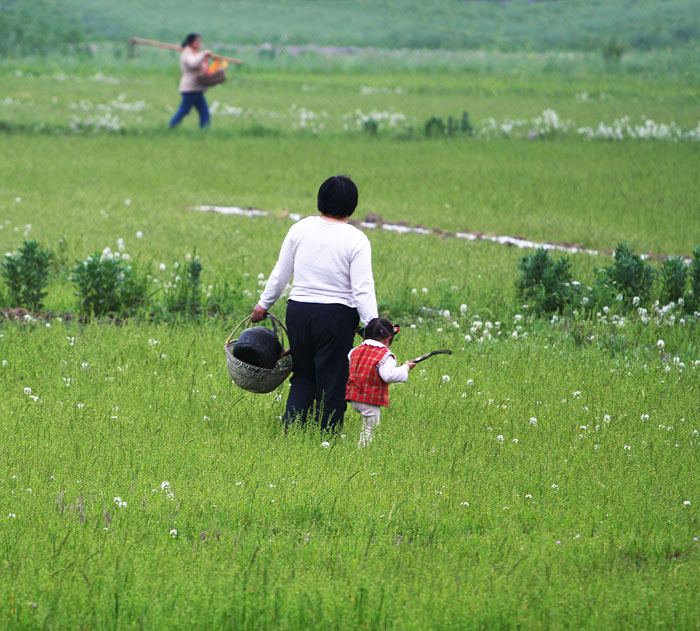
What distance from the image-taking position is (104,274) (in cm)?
994

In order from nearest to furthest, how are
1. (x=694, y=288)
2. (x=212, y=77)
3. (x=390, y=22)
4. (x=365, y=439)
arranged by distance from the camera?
(x=365, y=439) → (x=694, y=288) → (x=212, y=77) → (x=390, y=22)

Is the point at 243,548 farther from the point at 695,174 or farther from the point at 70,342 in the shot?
the point at 695,174

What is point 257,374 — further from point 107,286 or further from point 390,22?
point 390,22

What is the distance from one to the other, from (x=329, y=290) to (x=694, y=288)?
5.46 m

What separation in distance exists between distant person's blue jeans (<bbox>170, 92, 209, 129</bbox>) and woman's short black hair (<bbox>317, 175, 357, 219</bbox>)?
1790cm

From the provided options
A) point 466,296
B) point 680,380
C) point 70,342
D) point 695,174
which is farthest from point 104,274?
point 695,174

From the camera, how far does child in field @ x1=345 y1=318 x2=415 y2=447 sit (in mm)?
6477

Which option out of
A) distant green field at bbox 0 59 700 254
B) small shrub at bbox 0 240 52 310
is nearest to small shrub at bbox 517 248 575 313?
distant green field at bbox 0 59 700 254

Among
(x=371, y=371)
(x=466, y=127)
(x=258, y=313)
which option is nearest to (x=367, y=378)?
(x=371, y=371)

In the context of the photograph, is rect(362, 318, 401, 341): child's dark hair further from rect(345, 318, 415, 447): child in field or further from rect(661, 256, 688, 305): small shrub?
rect(661, 256, 688, 305): small shrub

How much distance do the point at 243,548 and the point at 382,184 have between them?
1446cm

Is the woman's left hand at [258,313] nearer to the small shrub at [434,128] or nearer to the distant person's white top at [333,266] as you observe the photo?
the distant person's white top at [333,266]

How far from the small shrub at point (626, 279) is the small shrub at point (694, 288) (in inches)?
16.0

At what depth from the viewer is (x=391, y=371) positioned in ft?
20.8
